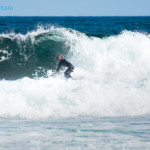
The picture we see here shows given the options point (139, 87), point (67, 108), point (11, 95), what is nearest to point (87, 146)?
point (67, 108)

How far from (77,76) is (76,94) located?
3595 millimetres

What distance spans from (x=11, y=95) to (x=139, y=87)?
4.04m

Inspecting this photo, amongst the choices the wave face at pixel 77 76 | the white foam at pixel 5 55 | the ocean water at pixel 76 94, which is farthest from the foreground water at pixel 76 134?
the white foam at pixel 5 55

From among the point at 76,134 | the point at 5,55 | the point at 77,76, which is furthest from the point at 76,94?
the point at 5,55

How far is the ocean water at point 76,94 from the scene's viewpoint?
4617 millimetres

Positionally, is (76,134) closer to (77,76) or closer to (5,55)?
(77,76)

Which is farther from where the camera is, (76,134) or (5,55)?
(5,55)

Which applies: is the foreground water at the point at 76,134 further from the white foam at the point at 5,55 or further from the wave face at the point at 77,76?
the white foam at the point at 5,55

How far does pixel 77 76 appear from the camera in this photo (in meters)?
10.6

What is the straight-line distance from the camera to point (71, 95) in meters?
7.05

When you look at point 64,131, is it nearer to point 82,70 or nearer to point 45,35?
point 82,70

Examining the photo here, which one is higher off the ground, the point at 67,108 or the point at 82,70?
the point at 82,70

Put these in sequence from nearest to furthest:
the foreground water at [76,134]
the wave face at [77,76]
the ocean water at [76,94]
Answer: the foreground water at [76,134]
the ocean water at [76,94]
the wave face at [77,76]

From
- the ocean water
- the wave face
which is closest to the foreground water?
the ocean water
